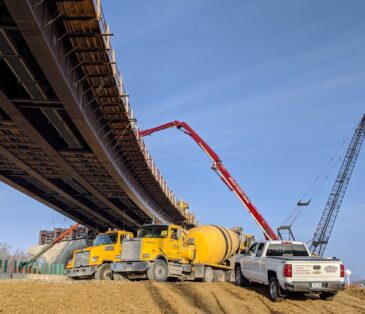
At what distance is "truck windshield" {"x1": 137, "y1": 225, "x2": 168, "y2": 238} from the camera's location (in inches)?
835

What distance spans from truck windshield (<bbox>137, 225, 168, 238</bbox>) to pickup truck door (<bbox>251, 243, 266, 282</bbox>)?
542 centimetres

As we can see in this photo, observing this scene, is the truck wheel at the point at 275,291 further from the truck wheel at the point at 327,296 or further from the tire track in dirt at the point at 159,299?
the tire track in dirt at the point at 159,299

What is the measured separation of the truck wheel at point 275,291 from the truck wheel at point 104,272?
32.3 feet

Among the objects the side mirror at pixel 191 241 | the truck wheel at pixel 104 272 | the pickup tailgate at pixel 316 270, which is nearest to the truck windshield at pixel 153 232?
the side mirror at pixel 191 241

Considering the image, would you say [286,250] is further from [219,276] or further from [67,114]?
[67,114]

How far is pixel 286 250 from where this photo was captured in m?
16.5

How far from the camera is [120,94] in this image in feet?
78.9

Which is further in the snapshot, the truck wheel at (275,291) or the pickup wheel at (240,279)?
the pickup wheel at (240,279)

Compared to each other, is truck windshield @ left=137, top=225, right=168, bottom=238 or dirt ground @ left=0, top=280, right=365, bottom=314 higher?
truck windshield @ left=137, top=225, right=168, bottom=238

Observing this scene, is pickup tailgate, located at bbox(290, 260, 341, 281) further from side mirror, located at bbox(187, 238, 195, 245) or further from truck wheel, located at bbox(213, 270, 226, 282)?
truck wheel, located at bbox(213, 270, 226, 282)

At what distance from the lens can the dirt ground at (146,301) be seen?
11.2 m

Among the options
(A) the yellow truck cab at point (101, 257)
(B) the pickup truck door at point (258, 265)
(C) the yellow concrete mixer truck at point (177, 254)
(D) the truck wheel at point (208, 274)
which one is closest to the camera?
(B) the pickup truck door at point (258, 265)

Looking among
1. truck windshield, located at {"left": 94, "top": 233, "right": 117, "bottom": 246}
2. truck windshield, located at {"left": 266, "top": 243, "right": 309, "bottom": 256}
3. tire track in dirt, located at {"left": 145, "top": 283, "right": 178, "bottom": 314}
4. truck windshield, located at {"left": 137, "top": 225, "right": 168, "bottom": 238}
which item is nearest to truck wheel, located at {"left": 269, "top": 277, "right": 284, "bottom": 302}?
truck windshield, located at {"left": 266, "top": 243, "right": 309, "bottom": 256}

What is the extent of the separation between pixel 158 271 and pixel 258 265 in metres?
5.45
